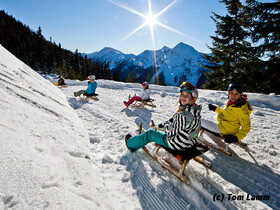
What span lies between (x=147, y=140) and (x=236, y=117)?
7.42 feet

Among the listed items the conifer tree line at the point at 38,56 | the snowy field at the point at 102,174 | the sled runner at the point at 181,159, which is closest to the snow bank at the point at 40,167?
the snowy field at the point at 102,174

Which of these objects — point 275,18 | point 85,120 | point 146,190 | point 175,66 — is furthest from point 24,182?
point 175,66

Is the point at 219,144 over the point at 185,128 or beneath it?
beneath

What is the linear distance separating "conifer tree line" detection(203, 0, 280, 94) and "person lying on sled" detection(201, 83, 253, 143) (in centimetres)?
882

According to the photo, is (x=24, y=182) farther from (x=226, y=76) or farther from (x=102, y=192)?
(x=226, y=76)

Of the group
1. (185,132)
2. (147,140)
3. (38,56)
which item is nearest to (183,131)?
(185,132)

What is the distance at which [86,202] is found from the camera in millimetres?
1473

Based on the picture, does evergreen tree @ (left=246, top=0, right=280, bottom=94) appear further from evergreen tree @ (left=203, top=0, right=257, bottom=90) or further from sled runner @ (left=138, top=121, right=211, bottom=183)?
sled runner @ (left=138, top=121, right=211, bottom=183)

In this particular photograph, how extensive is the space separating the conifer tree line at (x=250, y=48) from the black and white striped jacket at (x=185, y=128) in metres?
10.4

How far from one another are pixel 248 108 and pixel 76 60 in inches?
3004

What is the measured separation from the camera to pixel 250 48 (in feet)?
30.8

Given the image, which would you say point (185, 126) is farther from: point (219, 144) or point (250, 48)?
point (250, 48)

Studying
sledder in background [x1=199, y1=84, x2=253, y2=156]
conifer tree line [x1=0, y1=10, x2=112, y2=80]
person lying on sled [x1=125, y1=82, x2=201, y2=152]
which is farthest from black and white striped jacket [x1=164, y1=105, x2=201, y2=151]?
conifer tree line [x1=0, y1=10, x2=112, y2=80]

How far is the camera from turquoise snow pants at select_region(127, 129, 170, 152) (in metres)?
2.61
